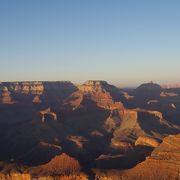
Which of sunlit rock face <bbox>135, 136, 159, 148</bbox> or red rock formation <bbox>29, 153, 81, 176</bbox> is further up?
sunlit rock face <bbox>135, 136, 159, 148</bbox>

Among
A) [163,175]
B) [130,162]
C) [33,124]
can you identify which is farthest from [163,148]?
[33,124]

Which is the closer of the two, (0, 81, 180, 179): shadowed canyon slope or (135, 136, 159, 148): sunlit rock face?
(0, 81, 180, 179): shadowed canyon slope

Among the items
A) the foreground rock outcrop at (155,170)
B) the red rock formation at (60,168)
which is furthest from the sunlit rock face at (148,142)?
the red rock formation at (60,168)

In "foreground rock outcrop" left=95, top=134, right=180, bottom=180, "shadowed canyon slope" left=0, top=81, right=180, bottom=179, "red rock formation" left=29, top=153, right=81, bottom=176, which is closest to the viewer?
"foreground rock outcrop" left=95, top=134, right=180, bottom=180

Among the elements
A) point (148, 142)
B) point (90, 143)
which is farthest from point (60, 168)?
point (90, 143)

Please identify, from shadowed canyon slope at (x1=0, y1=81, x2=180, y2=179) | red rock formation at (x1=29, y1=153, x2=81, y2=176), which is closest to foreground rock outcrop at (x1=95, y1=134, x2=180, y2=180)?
shadowed canyon slope at (x1=0, y1=81, x2=180, y2=179)

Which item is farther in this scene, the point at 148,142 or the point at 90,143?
the point at 90,143

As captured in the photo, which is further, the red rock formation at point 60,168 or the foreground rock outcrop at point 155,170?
the red rock formation at point 60,168

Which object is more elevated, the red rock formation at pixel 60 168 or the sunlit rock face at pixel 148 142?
the sunlit rock face at pixel 148 142

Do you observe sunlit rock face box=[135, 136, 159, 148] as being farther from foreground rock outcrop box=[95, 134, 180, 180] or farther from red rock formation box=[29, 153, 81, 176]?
red rock formation box=[29, 153, 81, 176]

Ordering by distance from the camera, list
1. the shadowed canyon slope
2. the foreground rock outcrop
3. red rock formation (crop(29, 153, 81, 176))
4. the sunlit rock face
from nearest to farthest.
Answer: the foreground rock outcrop, red rock formation (crop(29, 153, 81, 176)), the shadowed canyon slope, the sunlit rock face

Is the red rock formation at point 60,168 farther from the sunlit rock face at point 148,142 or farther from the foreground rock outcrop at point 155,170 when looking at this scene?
the sunlit rock face at point 148,142

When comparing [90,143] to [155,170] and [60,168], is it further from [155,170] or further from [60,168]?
[155,170]
